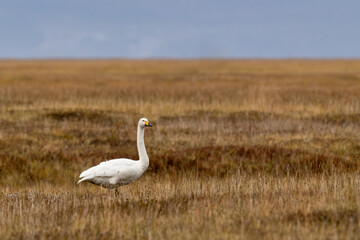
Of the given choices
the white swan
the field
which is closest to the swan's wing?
the white swan

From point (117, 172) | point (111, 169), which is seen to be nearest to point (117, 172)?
point (117, 172)

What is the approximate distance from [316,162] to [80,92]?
2341 centimetres

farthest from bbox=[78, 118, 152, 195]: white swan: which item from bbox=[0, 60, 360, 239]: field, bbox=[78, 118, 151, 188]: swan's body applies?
bbox=[0, 60, 360, 239]: field

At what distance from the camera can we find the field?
7.73 metres

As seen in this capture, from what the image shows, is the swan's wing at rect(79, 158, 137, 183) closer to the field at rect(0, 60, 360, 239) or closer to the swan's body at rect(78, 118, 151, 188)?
the swan's body at rect(78, 118, 151, 188)

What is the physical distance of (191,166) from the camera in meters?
15.5

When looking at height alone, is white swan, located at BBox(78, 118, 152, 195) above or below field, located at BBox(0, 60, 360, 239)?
above

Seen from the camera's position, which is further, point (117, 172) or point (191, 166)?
point (191, 166)

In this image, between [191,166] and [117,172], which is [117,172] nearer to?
[117,172]

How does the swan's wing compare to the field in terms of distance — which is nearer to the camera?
the field

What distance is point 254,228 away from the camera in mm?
7414

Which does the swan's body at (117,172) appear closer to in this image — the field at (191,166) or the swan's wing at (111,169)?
the swan's wing at (111,169)

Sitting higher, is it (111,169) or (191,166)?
(111,169)

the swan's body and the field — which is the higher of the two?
the swan's body
